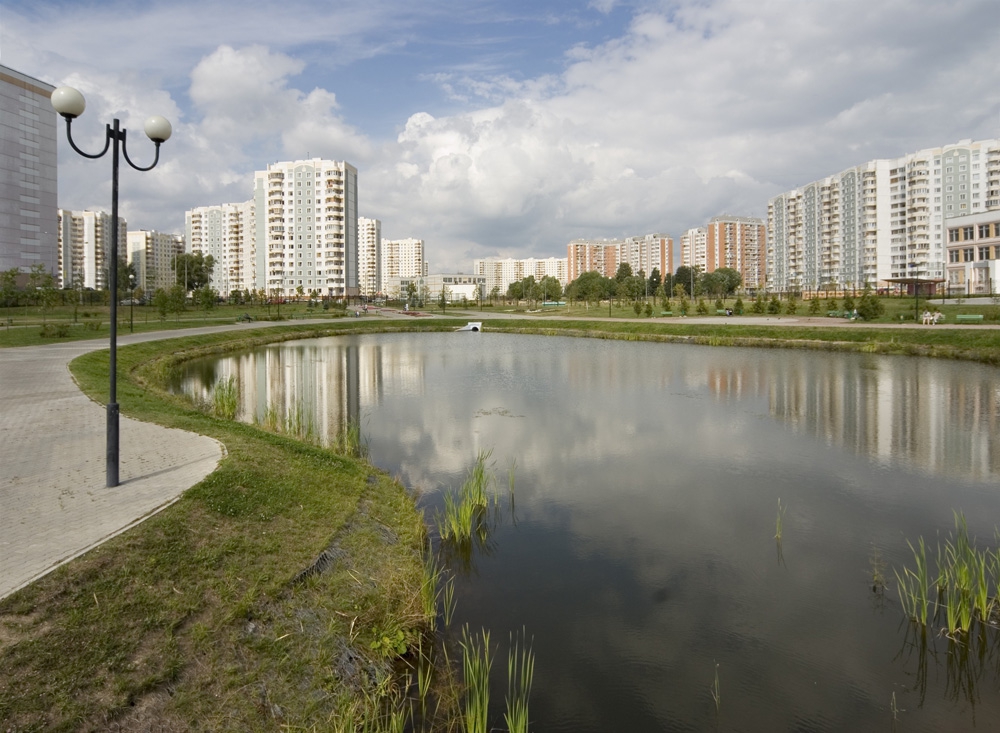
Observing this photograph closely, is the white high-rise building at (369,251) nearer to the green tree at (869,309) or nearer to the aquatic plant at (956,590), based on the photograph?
the green tree at (869,309)

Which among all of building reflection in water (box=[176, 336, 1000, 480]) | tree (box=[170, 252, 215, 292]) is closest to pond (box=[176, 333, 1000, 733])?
building reflection in water (box=[176, 336, 1000, 480])

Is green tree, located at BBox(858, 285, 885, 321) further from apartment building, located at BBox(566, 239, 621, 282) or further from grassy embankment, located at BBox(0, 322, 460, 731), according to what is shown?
apartment building, located at BBox(566, 239, 621, 282)

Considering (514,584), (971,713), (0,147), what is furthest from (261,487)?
(0,147)

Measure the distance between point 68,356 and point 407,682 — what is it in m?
23.1

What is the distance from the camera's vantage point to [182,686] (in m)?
4.61

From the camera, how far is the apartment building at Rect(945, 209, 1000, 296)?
64.2 meters

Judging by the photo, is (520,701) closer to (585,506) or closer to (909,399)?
(585,506)

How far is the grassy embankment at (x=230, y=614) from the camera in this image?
14.2ft

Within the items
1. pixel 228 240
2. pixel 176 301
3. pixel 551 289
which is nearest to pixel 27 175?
pixel 176 301

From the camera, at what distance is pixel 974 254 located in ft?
230

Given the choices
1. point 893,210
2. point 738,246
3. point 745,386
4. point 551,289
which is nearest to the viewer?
point 745,386

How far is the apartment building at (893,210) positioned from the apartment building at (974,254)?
9.16 meters

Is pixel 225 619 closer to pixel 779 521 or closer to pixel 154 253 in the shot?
pixel 779 521

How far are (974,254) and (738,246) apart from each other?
90161mm
